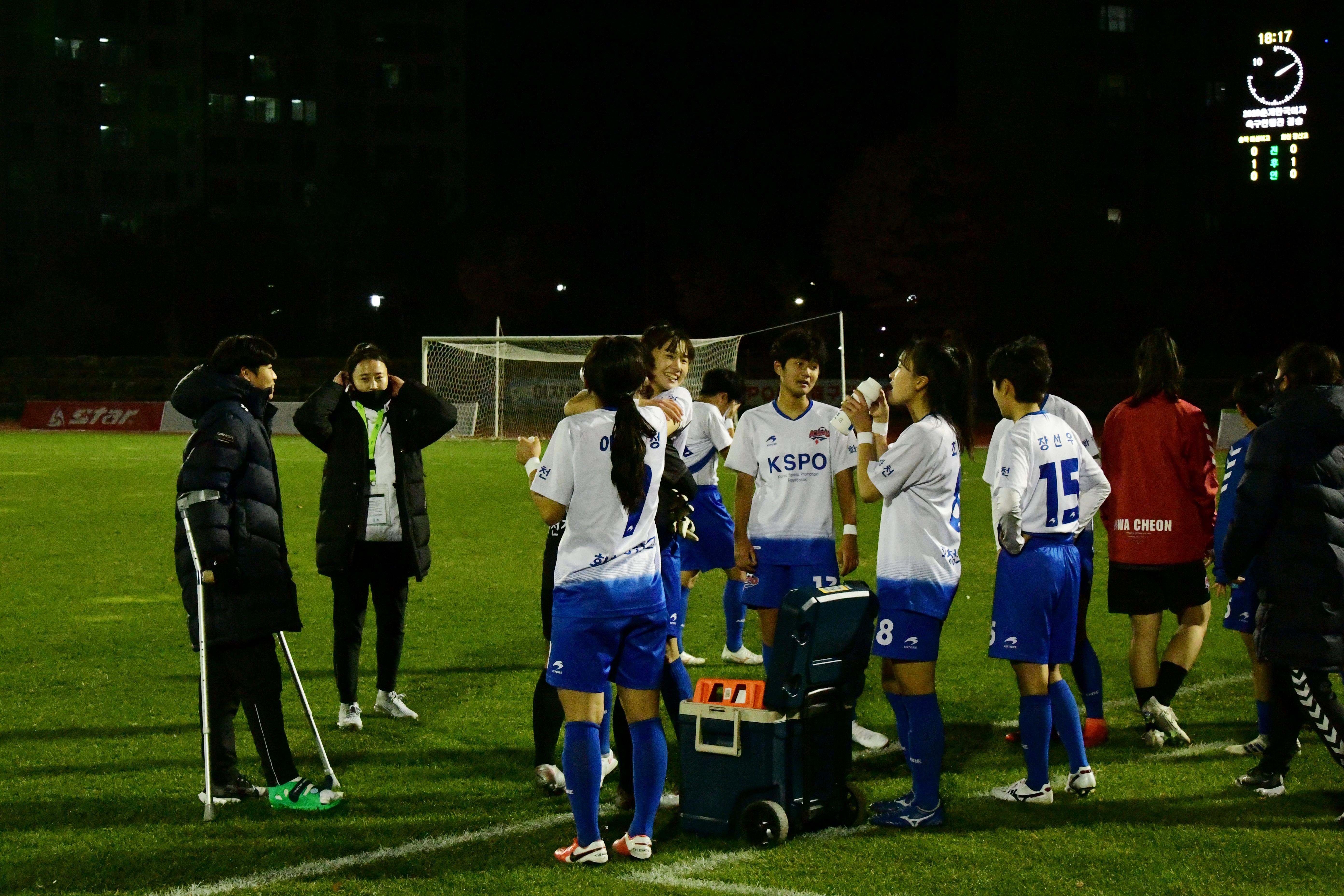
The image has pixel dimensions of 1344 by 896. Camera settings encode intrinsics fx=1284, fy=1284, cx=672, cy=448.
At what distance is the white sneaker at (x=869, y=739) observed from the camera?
20.9 feet

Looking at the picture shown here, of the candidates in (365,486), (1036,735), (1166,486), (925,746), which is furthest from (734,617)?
(925,746)

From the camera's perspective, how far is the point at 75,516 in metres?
16.7

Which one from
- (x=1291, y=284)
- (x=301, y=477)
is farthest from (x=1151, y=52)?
(x=301, y=477)

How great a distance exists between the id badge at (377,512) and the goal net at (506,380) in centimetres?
2548

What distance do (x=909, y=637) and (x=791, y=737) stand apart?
622mm

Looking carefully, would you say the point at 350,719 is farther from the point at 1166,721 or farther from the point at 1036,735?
the point at 1166,721

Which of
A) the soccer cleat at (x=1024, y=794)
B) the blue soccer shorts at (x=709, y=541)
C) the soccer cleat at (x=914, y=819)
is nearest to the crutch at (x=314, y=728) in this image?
the soccer cleat at (x=914, y=819)

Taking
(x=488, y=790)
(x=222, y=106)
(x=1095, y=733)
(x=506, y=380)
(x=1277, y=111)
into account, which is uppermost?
(x=222, y=106)

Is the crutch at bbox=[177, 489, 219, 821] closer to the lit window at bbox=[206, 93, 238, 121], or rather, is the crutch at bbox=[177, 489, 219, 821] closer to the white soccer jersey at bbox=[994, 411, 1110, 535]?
the white soccer jersey at bbox=[994, 411, 1110, 535]

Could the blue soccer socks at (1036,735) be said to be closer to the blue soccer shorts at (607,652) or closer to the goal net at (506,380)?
the blue soccer shorts at (607,652)

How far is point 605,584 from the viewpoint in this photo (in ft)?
15.0

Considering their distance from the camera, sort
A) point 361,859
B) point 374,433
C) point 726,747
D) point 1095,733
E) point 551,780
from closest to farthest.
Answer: point 361,859 → point 726,747 → point 551,780 → point 1095,733 → point 374,433

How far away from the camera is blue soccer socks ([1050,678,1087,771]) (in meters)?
5.38

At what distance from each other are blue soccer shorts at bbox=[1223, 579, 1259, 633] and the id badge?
4.27 metres
